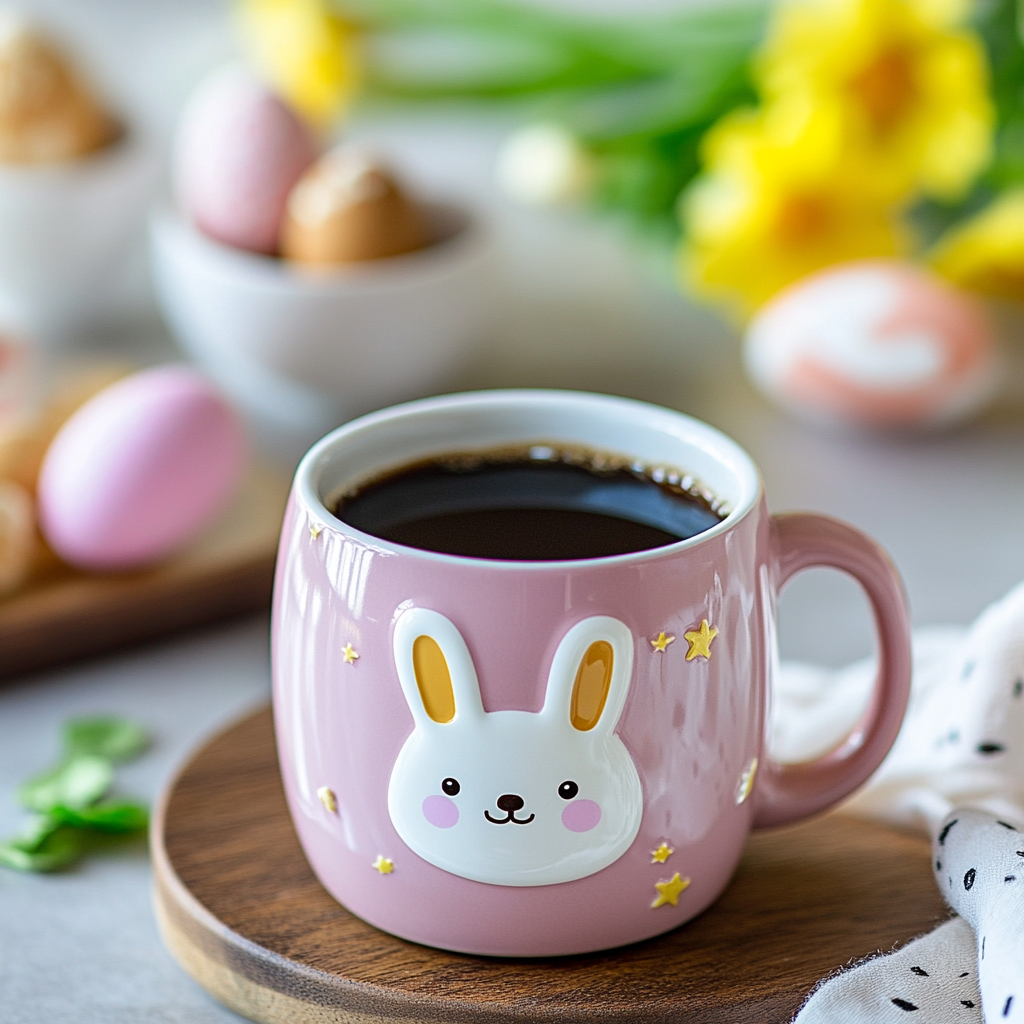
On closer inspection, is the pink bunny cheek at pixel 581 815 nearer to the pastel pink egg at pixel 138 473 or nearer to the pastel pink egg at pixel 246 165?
the pastel pink egg at pixel 138 473

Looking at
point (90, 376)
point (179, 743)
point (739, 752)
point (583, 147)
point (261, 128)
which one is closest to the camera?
point (739, 752)

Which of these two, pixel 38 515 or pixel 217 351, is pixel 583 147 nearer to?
pixel 217 351

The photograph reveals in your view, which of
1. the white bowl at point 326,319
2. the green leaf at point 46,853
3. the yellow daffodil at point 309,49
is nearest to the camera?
the green leaf at point 46,853

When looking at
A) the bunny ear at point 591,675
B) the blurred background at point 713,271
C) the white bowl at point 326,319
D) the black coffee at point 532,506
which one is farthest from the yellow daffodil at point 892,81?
the bunny ear at point 591,675

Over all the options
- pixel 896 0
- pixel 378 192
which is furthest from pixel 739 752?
pixel 896 0

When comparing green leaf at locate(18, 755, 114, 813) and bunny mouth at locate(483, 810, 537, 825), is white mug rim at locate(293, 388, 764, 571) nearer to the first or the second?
bunny mouth at locate(483, 810, 537, 825)

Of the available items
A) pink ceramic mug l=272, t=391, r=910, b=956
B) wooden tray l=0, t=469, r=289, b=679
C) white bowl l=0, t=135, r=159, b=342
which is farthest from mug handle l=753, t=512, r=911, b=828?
white bowl l=0, t=135, r=159, b=342
